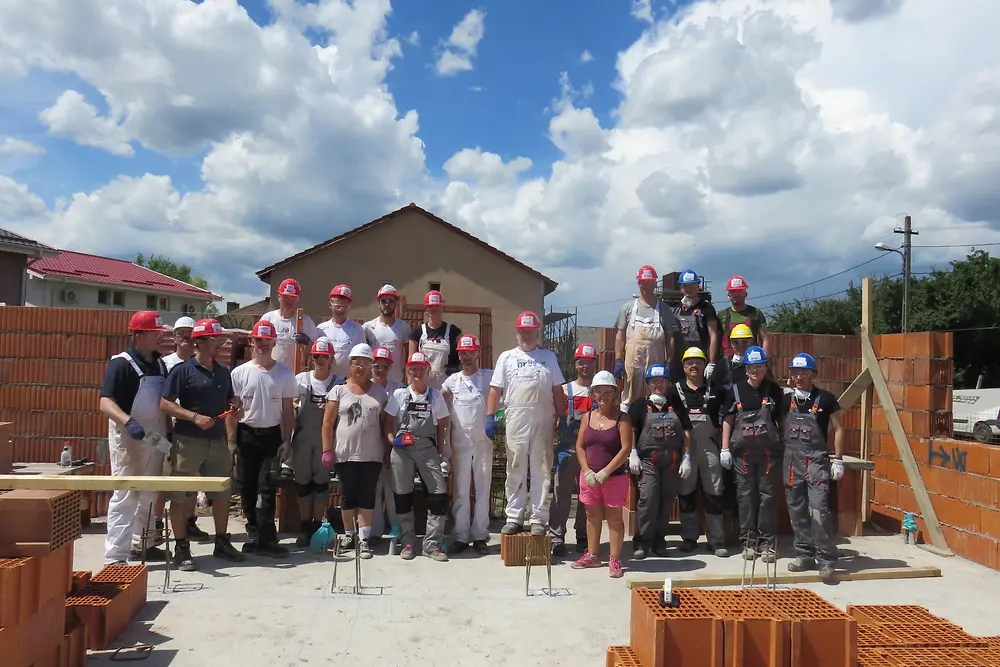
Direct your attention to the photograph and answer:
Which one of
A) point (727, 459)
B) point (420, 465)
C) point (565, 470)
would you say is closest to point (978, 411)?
point (727, 459)

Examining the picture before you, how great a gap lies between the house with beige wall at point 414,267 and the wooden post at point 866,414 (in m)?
14.3

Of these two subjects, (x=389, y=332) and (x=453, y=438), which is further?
(x=389, y=332)

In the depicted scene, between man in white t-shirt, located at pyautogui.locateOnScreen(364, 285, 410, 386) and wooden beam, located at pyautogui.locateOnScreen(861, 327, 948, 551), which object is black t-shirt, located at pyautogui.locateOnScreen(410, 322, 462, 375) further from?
wooden beam, located at pyautogui.locateOnScreen(861, 327, 948, 551)

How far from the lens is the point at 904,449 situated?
710 centimetres

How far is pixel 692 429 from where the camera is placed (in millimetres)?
6500

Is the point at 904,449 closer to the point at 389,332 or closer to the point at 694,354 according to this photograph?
the point at 694,354

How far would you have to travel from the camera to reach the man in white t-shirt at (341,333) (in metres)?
6.77

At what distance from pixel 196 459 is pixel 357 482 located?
4.43ft

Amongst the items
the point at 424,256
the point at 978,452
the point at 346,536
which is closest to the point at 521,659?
the point at 346,536

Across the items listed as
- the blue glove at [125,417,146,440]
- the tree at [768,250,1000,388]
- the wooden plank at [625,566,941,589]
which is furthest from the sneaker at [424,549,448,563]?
the tree at [768,250,1000,388]

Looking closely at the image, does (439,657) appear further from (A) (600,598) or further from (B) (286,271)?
(B) (286,271)

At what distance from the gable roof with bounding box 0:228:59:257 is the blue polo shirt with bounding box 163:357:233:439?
1413 centimetres

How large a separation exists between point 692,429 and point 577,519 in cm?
141

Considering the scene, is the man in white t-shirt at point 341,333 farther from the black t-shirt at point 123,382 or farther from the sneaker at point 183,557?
the sneaker at point 183,557
